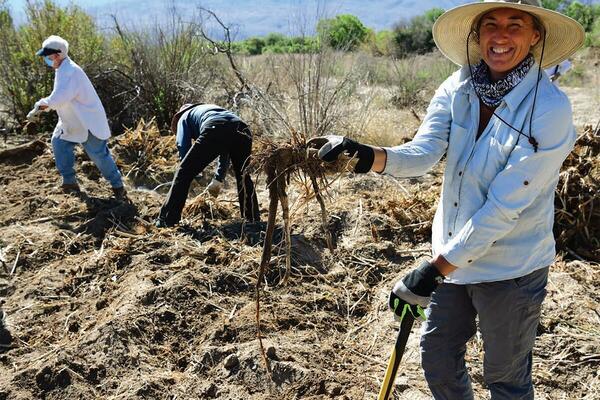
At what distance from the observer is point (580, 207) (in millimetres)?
4590

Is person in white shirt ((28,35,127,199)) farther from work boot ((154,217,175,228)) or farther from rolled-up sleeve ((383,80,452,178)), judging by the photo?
rolled-up sleeve ((383,80,452,178))

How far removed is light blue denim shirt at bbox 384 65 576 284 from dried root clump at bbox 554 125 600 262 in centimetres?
259

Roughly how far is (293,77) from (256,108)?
587 mm

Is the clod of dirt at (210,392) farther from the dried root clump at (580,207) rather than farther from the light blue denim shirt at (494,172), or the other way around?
the dried root clump at (580,207)

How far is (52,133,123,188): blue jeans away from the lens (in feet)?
20.4

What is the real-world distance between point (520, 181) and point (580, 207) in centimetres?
285

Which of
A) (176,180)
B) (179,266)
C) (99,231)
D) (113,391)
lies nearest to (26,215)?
(99,231)

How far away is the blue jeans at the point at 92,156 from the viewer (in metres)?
6.21

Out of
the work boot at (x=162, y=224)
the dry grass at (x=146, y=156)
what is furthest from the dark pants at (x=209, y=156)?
the dry grass at (x=146, y=156)

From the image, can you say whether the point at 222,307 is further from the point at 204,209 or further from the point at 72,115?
the point at 72,115

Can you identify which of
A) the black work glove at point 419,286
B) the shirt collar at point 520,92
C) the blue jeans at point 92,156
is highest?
the shirt collar at point 520,92

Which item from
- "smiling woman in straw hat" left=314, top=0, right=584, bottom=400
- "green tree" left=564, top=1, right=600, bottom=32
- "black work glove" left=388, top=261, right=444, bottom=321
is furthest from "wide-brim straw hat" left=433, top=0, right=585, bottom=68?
"green tree" left=564, top=1, right=600, bottom=32

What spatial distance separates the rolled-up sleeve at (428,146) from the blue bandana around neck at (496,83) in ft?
0.46

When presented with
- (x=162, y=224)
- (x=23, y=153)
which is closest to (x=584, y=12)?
(x=23, y=153)
